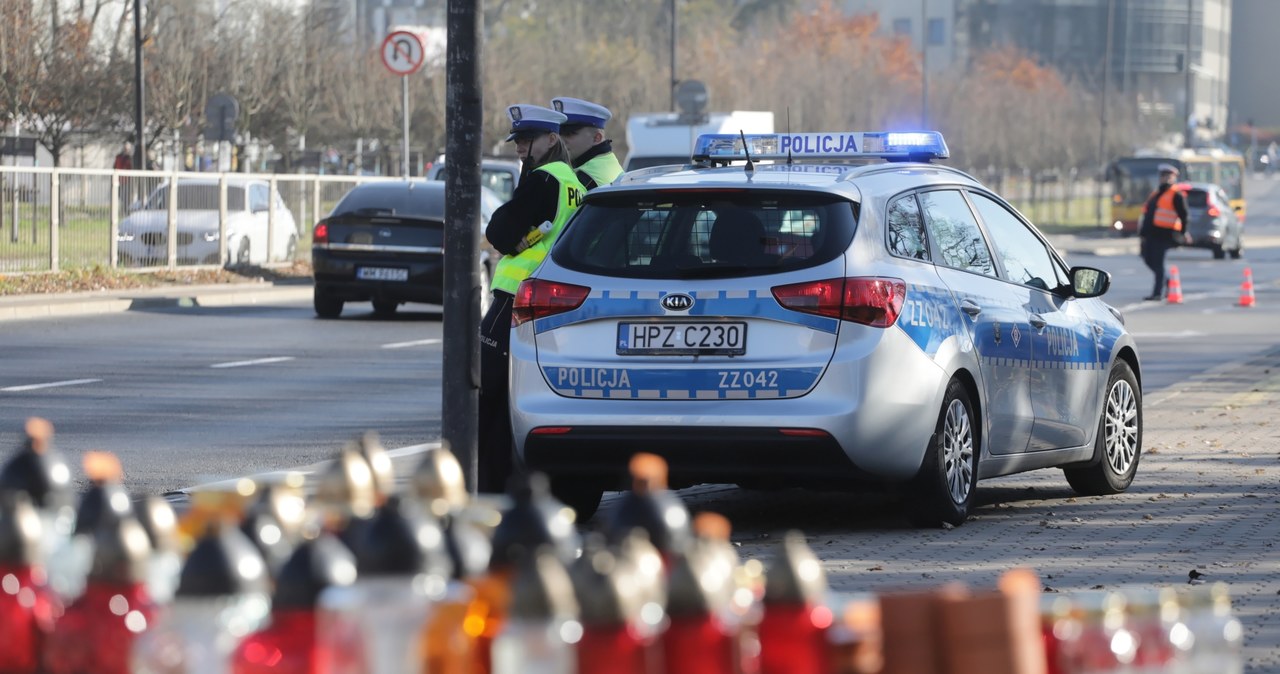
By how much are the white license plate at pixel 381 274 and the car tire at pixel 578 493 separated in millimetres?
15127

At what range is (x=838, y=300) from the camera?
8.12 metres

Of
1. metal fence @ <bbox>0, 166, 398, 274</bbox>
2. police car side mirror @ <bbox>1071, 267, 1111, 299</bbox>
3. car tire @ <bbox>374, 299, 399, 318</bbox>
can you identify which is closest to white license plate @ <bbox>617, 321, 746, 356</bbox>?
police car side mirror @ <bbox>1071, 267, 1111, 299</bbox>

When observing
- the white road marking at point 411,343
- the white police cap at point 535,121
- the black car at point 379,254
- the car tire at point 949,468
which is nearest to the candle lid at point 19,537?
the car tire at point 949,468

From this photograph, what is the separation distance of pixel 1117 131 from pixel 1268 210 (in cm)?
867

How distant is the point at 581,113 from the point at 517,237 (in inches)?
36.5

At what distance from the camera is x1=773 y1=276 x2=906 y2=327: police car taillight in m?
8.11

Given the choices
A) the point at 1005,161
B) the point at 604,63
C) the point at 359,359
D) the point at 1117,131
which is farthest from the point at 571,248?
the point at 1117,131

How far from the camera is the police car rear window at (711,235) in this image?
27.1ft

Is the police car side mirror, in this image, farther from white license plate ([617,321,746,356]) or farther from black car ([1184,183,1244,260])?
black car ([1184,183,1244,260])

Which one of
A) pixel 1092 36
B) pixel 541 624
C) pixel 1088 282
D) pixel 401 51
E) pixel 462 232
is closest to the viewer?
pixel 541 624

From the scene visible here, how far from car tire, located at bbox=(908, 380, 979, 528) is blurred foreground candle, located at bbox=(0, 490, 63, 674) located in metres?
5.93

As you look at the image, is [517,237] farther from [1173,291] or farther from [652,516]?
[1173,291]

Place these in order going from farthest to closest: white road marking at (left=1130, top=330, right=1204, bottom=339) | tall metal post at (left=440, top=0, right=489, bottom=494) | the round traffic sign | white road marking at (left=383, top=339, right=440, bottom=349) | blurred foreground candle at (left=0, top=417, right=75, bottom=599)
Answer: the round traffic sign
white road marking at (left=1130, top=330, right=1204, bottom=339)
white road marking at (left=383, top=339, right=440, bottom=349)
tall metal post at (left=440, top=0, right=489, bottom=494)
blurred foreground candle at (left=0, top=417, right=75, bottom=599)

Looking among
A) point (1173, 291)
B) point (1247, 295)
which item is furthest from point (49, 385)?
point (1247, 295)
